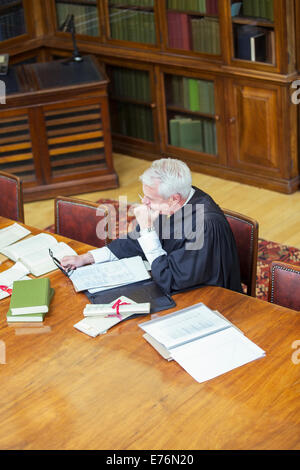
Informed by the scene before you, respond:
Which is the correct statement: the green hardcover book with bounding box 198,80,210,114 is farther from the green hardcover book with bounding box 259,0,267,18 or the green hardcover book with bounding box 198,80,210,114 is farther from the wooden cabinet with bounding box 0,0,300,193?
the green hardcover book with bounding box 259,0,267,18

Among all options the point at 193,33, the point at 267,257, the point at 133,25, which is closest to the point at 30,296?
the point at 267,257

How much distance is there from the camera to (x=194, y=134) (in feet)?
19.9

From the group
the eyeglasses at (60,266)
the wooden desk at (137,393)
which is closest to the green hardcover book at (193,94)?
the eyeglasses at (60,266)

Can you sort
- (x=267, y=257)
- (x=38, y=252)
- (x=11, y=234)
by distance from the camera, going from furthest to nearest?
(x=267, y=257) < (x=11, y=234) < (x=38, y=252)

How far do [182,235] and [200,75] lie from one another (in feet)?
9.86

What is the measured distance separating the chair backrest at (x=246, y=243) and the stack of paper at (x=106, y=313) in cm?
67

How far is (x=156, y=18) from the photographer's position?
5859 millimetres

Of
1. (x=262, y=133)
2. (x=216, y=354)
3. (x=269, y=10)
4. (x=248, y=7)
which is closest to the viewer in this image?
(x=216, y=354)

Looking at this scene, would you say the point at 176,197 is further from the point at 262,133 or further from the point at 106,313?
the point at 262,133

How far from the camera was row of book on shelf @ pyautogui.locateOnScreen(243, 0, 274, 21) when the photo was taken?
199 inches

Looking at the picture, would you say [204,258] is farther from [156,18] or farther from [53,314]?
[156,18]

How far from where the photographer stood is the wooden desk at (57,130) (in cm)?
566
